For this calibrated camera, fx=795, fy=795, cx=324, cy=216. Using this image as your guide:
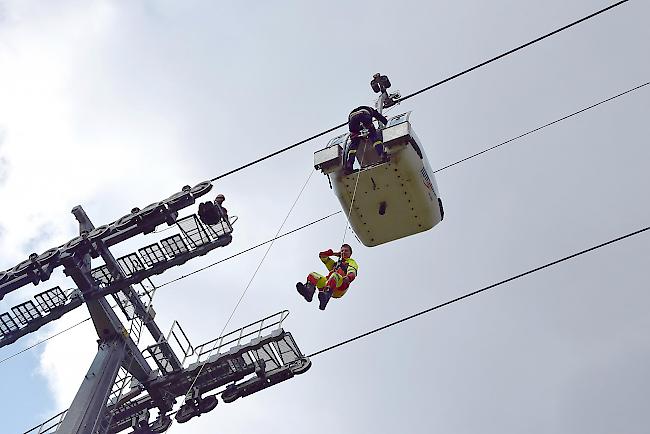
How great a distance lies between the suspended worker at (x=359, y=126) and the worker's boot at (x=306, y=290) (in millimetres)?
2010

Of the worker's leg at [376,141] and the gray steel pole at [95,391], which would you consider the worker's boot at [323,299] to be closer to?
the worker's leg at [376,141]

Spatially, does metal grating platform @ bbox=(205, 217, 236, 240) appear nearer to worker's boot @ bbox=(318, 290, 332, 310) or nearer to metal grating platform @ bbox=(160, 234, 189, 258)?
metal grating platform @ bbox=(160, 234, 189, 258)

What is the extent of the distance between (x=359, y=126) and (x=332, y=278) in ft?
8.37

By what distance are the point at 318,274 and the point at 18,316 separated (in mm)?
6249

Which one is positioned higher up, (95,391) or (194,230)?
(194,230)

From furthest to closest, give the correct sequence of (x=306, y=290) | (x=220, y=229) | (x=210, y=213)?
1. (x=220, y=229)
2. (x=210, y=213)
3. (x=306, y=290)

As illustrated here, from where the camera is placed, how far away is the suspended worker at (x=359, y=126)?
12922 mm

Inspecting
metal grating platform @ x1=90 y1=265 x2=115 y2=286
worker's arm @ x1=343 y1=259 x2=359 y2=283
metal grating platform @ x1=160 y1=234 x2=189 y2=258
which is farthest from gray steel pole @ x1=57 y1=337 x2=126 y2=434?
worker's arm @ x1=343 y1=259 x2=359 y2=283

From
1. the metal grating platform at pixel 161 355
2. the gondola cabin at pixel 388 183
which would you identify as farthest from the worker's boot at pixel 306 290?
the metal grating platform at pixel 161 355

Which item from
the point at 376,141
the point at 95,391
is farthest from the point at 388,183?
the point at 95,391

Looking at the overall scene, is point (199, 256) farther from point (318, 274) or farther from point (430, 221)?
point (430, 221)

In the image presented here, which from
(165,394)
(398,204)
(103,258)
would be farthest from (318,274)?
(165,394)

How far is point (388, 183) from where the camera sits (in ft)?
42.4

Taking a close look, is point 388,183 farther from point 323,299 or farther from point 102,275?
point 102,275
